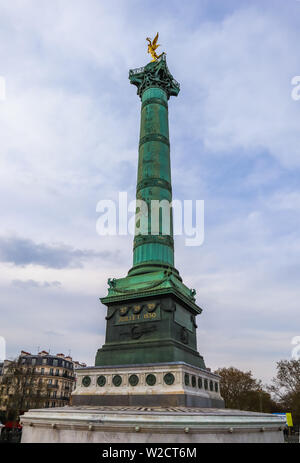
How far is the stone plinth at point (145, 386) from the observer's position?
14070 millimetres

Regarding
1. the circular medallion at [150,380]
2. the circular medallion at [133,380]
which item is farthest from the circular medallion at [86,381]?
the circular medallion at [150,380]

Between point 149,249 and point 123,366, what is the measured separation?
6.91m

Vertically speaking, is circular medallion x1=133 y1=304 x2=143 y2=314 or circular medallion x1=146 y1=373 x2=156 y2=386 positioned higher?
circular medallion x1=133 y1=304 x2=143 y2=314

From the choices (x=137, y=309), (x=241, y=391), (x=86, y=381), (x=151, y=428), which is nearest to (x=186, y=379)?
(x=137, y=309)

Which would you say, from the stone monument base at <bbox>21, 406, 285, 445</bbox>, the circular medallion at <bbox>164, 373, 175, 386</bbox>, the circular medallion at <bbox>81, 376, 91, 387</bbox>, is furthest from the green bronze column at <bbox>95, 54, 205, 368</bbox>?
the stone monument base at <bbox>21, 406, 285, 445</bbox>

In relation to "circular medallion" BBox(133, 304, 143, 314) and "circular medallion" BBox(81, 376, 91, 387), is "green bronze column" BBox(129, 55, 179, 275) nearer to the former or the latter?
"circular medallion" BBox(133, 304, 143, 314)

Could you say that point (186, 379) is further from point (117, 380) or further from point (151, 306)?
point (151, 306)

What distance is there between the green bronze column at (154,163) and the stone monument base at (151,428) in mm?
9736

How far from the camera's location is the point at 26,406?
49.1 metres

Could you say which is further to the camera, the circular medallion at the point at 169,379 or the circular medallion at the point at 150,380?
the circular medallion at the point at 150,380

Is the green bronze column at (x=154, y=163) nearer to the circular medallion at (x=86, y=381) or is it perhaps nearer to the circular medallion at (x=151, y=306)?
the circular medallion at (x=151, y=306)

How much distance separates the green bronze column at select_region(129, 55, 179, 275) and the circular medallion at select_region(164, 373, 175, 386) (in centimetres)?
609

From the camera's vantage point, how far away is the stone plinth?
46.2 feet

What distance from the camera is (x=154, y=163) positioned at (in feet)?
72.8
